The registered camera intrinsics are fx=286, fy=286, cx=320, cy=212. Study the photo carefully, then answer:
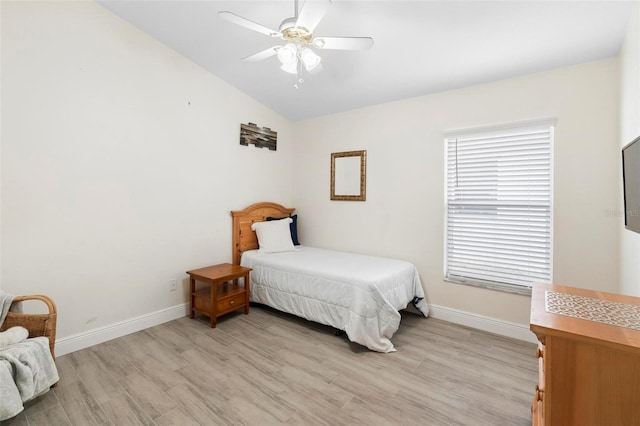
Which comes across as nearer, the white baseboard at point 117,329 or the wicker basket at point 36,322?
the wicker basket at point 36,322

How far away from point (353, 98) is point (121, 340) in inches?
136

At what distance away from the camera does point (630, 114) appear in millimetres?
1854

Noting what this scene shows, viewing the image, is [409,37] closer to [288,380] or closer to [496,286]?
[496,286]

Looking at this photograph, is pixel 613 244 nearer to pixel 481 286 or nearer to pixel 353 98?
pixel 481 286

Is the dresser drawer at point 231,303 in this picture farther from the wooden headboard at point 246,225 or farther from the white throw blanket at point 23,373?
the white throw blanket at point 23,373

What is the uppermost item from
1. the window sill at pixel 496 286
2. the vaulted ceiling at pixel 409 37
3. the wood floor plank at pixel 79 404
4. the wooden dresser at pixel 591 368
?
the vaulted ceiling at pixel 409 37

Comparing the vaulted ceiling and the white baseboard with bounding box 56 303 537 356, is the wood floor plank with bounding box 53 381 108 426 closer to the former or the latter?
the white baseboard with bounding box 56 303 537 356

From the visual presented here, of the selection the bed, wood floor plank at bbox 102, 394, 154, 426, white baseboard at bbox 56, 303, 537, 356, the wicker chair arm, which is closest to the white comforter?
the bed

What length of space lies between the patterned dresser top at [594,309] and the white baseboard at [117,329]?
3.20 meters

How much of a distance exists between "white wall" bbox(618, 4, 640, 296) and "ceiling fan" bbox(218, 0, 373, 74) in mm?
1584

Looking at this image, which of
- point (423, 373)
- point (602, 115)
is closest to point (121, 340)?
point (423, 373)

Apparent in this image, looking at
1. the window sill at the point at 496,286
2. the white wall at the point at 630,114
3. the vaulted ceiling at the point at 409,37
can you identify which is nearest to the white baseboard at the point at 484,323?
the window sill at the point at 496,286

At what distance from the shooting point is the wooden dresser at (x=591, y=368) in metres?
0.88

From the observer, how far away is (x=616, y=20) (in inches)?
74.1
